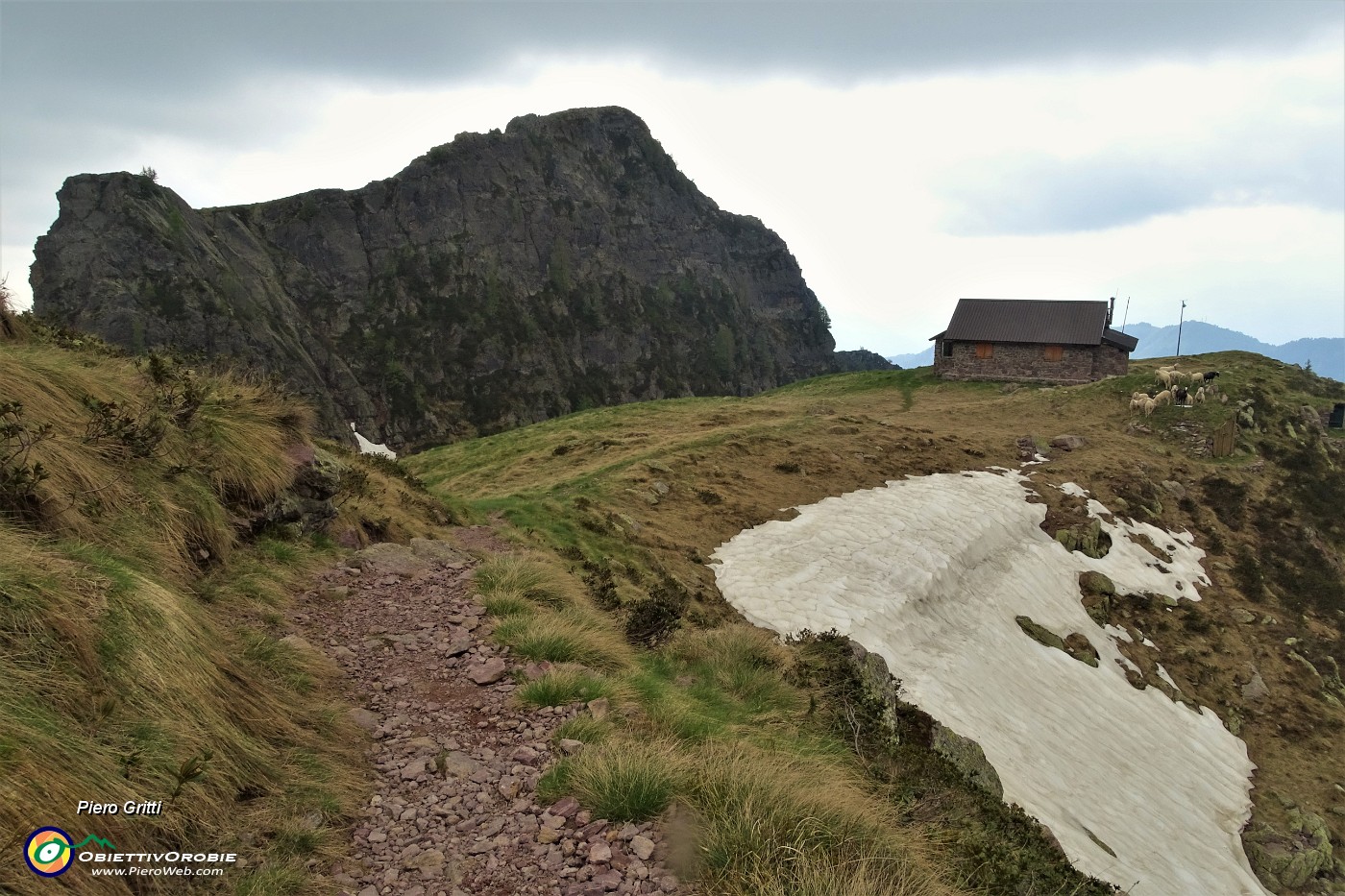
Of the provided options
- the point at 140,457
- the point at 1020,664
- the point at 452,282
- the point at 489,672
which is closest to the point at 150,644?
the point at 489,672

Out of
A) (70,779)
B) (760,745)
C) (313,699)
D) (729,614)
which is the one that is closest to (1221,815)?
(729,614)

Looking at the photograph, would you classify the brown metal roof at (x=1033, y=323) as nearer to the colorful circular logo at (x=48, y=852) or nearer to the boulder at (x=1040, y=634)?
the boulder at (x=1040, y=634)

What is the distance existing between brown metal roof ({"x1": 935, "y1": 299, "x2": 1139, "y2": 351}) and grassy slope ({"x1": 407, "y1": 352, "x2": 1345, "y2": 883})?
24.4 feet

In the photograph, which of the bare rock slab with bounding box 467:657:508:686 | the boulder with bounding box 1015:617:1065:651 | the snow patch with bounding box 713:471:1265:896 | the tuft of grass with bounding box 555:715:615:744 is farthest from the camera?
the boulder with bounding box 1015:617:1065:651

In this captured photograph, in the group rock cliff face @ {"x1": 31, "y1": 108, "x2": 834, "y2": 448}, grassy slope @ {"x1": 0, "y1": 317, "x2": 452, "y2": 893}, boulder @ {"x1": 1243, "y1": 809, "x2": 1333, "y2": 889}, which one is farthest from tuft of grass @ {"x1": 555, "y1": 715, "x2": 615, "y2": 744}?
rock cliff face @ {"x1": 31, "y1": 108, "x2": 834, "y2": 448}

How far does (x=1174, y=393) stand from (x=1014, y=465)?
18057 millimetres

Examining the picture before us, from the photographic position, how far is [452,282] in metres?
140

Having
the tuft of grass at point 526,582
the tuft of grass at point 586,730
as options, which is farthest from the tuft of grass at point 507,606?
the tuft of grass at point 586,730

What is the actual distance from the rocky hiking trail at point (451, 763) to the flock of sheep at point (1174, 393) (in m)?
41.7

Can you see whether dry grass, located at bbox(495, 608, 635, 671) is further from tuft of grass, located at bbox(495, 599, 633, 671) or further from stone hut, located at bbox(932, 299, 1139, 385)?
stone hut, located at bbox(932, 299, 1139, 385)

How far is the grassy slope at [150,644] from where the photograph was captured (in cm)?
464

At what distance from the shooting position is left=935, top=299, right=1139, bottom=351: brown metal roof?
171ft

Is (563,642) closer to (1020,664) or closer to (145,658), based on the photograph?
(145,658)

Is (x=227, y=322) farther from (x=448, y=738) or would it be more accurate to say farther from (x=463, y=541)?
(x=448, y=738)
